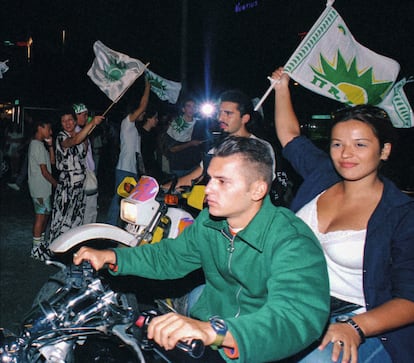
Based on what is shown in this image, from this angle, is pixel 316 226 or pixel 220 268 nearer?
pixel 220 268

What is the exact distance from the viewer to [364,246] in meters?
2.45

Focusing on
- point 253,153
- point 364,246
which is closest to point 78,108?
point 253,153

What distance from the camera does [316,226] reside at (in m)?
2.84

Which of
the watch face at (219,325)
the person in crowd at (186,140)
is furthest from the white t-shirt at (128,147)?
the watch face at (219,325)

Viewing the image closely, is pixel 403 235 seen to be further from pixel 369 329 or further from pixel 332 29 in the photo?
pixel 332 29

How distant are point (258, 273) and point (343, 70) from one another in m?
2.85

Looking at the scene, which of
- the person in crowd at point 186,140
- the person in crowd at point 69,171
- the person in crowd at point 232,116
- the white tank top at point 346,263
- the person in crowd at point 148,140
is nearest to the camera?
the white tank top at point 346,263

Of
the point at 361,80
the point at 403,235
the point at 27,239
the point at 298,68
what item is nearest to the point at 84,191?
the point at 27,239

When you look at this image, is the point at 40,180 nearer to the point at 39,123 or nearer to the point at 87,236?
the point at 39,123

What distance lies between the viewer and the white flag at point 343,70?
165 inches

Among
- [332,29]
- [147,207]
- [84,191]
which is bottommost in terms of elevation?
[84,191]

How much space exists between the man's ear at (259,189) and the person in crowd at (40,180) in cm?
520

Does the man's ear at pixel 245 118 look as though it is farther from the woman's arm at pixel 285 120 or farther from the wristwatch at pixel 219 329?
the wristwatch at pixel 219 329

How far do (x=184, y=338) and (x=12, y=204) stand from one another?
10.3 metres
